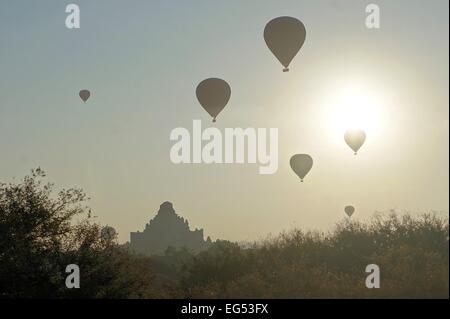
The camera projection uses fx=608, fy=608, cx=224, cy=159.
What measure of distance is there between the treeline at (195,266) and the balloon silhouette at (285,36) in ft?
40.0

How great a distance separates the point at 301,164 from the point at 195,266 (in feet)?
49.2

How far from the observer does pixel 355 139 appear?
4822cm

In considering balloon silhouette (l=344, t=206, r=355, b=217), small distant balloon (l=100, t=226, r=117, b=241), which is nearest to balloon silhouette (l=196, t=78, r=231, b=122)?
small distant balloon (l=100, t=226, r=117, b=241)

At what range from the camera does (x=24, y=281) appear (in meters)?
26.8

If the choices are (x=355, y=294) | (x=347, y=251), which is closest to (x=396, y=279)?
(x=355, y=294)

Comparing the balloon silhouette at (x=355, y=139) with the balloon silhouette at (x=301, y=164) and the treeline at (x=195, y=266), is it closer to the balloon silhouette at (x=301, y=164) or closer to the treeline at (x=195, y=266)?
the balloon silhouette at (x=301, y=164)

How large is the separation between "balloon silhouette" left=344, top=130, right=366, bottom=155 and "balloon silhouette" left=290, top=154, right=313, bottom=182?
3.55 metres

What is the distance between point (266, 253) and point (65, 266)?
47.7 ft

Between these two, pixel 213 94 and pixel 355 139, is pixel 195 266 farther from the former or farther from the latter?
pixel 355 139

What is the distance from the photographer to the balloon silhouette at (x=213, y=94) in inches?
1540

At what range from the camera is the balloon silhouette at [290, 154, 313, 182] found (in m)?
47.9
